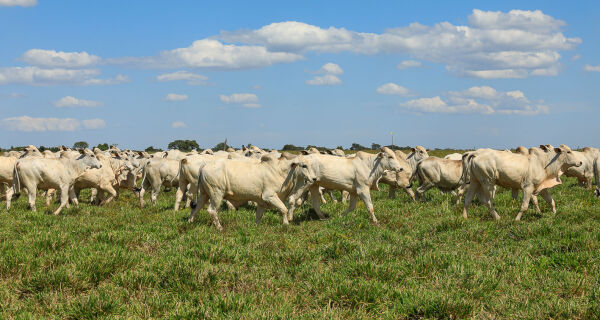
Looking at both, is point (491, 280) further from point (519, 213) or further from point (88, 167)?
point (88, 167)

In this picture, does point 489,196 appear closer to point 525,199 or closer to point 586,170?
point 525,199

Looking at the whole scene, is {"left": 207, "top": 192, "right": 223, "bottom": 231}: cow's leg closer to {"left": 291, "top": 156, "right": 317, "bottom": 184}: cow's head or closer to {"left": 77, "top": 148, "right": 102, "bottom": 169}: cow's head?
{"left": 291, "top": 156, "right": 317, "bottom": 184}: cow's head

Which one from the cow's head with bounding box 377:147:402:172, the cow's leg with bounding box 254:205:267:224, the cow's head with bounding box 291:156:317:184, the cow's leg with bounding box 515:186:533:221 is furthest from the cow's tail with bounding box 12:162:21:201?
the cow's leg with bounding box 515:186:533:221

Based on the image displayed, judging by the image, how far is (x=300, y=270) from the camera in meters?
8.12

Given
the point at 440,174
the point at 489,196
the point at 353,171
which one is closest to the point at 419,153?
the point at 440,174

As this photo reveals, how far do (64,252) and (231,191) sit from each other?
4.48m

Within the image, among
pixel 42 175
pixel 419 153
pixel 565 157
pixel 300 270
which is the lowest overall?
pixel 300 270

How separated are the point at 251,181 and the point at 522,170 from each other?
7543 mm

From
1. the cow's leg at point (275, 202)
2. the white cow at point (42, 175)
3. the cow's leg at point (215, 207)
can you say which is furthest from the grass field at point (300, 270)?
the white cow at point (42, 175)

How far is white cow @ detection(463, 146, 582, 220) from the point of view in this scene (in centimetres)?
1384

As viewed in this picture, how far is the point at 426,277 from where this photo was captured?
25.3 ft

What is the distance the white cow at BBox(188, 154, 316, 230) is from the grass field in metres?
0.72

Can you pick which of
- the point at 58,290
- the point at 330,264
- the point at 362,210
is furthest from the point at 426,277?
the point at 362,210

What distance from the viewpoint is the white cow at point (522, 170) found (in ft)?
45.4
